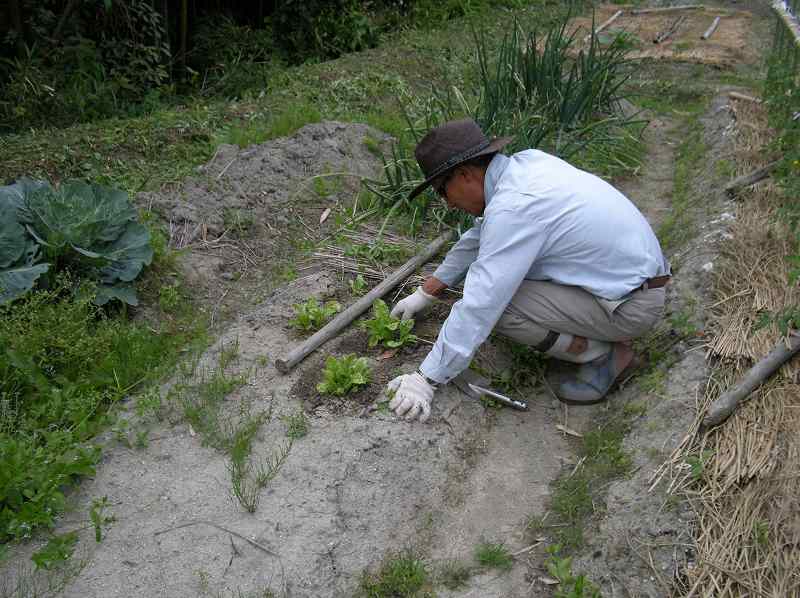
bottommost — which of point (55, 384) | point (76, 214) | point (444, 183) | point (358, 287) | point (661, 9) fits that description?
point (661, 9)

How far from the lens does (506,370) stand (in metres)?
3.62

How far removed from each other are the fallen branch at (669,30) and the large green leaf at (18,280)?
8.59m

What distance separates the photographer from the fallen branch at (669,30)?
9742 millimetres

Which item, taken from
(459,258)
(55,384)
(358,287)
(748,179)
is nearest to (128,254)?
(55,384)

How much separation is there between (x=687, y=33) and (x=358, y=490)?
9.35 meters

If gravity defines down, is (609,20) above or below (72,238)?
below

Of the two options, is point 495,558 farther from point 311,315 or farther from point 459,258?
point 311,315

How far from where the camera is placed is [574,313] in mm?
3230

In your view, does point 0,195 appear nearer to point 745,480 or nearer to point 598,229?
point 598,229

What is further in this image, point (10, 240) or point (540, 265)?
point (10, 240)

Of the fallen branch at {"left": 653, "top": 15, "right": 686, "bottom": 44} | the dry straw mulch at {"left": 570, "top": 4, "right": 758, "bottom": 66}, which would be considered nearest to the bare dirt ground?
the dry straw mulch at {"left": 570, "top": 4, "right": 758, "bottom": 66}

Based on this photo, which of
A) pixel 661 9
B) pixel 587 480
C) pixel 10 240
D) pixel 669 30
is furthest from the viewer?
pixel 661 9

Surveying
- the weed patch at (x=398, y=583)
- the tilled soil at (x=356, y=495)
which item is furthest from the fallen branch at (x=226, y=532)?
the weed patch at (x=398, y=583)

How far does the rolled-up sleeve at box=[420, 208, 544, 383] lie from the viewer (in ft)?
9.58
